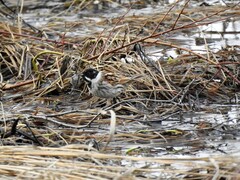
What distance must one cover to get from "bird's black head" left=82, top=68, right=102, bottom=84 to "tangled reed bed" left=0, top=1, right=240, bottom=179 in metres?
0.23

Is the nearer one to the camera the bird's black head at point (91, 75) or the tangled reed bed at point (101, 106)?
the tangled reed bed at point (101, 106)

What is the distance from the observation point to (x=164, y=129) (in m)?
6.08

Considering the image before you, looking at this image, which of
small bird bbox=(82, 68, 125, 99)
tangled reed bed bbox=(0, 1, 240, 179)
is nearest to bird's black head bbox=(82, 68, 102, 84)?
small bird bbox=(82, 68, 125, 99)

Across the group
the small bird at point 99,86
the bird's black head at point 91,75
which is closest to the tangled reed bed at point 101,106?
the small bird at point 99,86

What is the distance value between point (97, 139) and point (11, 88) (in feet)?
5.91

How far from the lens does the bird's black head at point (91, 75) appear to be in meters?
6.82

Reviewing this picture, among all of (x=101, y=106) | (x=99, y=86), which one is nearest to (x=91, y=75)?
(x=99, y=86)

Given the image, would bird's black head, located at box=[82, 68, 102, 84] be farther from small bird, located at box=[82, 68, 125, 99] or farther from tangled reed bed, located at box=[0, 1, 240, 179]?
tangled reed bed, located at box=[0, 1, 240, 179]

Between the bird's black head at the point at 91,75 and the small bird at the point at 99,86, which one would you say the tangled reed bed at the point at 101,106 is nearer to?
the small bird at the point at 99,86

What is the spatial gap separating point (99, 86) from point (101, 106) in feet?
1.26

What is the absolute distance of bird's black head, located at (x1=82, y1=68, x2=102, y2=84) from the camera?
22.4 feet

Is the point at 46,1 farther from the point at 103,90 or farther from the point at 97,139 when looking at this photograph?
the point at 97,139

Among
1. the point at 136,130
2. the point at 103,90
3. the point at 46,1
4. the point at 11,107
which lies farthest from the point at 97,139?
the point at 46,1

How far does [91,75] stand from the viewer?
270 inches
